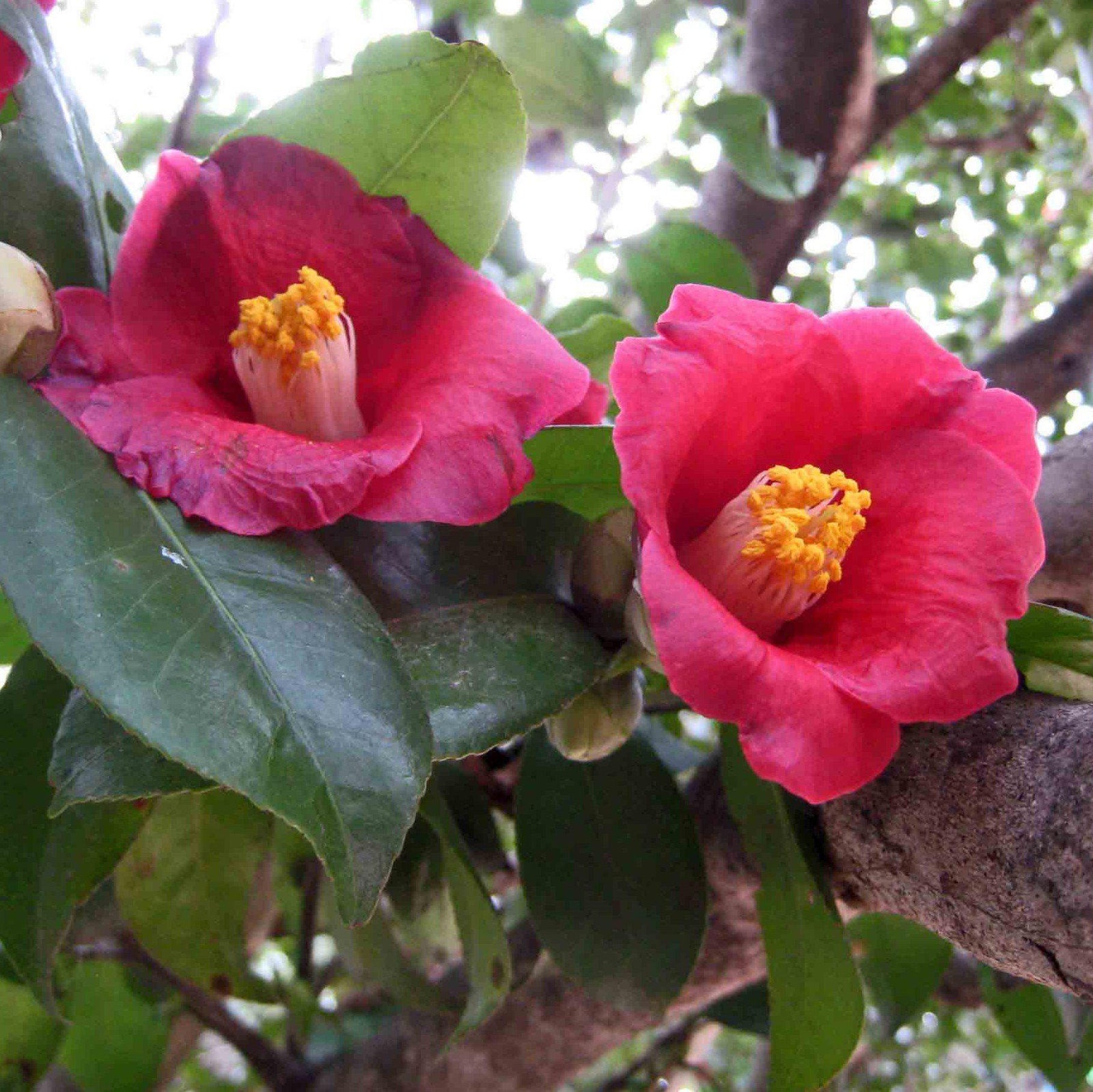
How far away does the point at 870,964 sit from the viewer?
912 millimetres

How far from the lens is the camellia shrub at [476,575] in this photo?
385 millimetres

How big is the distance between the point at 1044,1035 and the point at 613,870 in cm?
44

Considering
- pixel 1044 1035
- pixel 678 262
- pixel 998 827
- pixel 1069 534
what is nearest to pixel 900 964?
pixel 1044 1035

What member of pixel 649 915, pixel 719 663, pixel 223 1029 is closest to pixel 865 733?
pixel 719 663

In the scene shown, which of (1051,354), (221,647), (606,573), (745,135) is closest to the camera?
(221,647)

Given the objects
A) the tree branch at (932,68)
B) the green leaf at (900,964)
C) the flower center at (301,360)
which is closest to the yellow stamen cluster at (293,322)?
the flower center at (301,360)

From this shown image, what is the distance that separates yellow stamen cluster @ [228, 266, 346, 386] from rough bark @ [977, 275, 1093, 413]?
34.7 inches

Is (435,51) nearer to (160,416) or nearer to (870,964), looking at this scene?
(160,416)

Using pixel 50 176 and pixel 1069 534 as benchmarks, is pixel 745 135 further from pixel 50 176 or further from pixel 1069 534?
pixel 50 176

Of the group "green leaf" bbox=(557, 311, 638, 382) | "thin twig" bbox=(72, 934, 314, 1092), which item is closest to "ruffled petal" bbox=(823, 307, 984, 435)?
"green leaf" bbox=(557, 311, 638, 382)

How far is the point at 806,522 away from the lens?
0.48 metres

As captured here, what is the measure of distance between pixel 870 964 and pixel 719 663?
65 centimetres

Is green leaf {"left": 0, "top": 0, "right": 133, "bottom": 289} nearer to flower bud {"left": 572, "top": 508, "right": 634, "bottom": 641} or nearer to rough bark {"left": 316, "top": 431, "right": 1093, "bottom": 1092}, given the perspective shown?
flower bud {"left": 572, "top": 508, "right": 634, "bottom": 641}

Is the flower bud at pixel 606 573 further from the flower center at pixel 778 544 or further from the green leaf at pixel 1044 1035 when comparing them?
the green leaf at pixel 1044 1035
